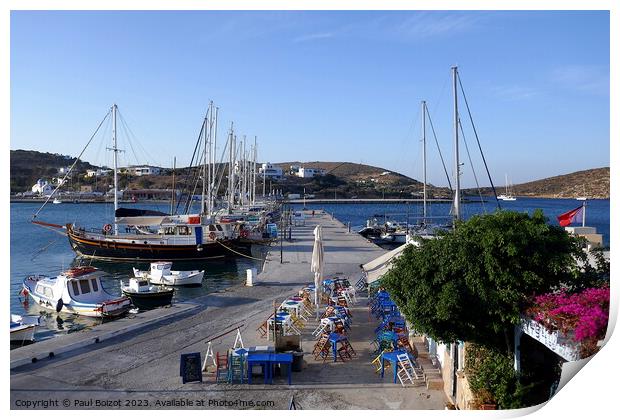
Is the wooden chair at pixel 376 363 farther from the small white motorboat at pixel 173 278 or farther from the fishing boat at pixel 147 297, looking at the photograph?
the small white motorboat at pixel 173 278

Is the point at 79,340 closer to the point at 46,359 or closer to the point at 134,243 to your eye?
the point at 46,359

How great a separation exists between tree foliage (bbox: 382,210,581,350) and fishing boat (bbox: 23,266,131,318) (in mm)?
14695

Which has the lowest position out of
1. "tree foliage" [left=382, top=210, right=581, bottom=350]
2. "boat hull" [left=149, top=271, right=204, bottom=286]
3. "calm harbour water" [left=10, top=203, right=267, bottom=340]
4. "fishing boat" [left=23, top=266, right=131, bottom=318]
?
"calm harbour water" [left=10, top=203, right=267, bottom=340]

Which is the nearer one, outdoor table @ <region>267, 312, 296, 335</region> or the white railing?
the white railing

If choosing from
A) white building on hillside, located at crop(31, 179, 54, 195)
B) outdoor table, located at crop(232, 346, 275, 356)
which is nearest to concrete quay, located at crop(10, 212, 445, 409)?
outdoor table, located at crop(232, 346, 275, 356)

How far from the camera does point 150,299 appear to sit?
2302 cm

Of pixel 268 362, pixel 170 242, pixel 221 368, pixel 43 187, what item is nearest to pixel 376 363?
pixel 268 362

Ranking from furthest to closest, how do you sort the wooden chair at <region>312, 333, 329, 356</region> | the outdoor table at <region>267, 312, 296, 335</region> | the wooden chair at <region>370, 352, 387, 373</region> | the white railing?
the outdoor table at <region>267, 312, 296, 335</region> → the wooden chair at <region>312, 333, 329, 356</region> → the wooden chair at <region>370, 352, 387, 373</region> → the white railing

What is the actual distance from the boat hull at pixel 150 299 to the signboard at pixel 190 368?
12.9 metres

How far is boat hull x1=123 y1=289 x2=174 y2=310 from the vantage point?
22812 millimetres

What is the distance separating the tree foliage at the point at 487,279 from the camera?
27.9 ft

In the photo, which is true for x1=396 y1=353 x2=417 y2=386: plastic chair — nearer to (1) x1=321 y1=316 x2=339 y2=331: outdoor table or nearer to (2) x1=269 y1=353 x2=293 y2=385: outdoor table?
(2) x1=269 y1=353 x2=293 y2=385: outdoor table

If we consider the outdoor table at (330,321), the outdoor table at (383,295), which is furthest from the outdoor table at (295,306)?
the outdoor table at (383,295)
